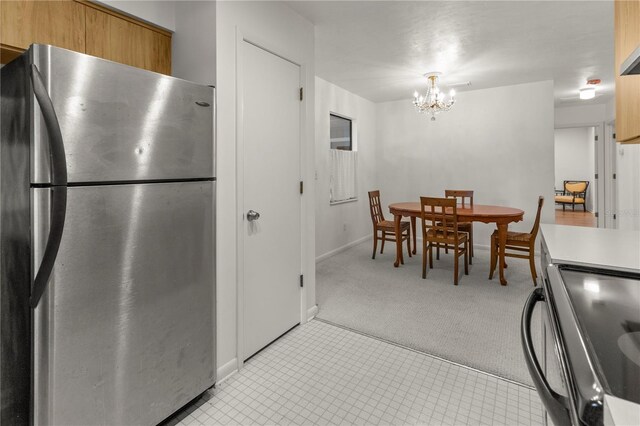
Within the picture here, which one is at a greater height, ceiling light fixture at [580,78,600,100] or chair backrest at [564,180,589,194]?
ceiling light fixture at [580,78,600,100]

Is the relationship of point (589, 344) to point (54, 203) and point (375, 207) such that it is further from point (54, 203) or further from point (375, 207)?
point (375, 207)

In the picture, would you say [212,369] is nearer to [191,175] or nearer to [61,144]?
[191,175]

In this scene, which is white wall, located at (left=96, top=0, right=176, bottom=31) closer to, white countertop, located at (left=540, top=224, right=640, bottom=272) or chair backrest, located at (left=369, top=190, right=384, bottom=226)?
white countertop, located at (left=540, top=224, right=640, bottom=272)

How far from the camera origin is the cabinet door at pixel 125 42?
1783 mm

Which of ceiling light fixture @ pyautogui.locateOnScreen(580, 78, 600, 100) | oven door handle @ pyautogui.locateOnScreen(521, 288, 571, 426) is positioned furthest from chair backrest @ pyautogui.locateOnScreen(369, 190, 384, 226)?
oven door handle @ pyautogui.locateOnScreen(521, 288, 571, 426)

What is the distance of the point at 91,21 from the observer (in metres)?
1.77

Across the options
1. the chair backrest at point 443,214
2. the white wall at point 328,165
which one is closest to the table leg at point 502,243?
the chair backrest at point 443,214

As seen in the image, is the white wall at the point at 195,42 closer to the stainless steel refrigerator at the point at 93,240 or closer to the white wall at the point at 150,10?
the white wall at the point at 150,10

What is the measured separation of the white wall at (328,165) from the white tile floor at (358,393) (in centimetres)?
255

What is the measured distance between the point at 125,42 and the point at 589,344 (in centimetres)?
239

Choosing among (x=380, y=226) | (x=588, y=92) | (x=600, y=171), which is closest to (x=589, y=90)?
(x=588, y=92)

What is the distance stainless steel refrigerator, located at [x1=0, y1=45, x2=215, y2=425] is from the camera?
1201 millimetres

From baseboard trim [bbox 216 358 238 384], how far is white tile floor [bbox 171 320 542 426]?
0.11ft

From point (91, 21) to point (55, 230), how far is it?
1.23 metres
